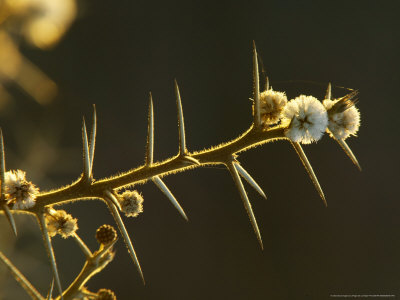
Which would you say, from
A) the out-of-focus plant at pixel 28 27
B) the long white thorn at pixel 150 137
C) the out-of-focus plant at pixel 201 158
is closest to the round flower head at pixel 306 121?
the out-of-focus plant at pixel 201 158

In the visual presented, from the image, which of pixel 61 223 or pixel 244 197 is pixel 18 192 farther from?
pixel 244 197

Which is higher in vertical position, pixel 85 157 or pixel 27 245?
pixel 85 157

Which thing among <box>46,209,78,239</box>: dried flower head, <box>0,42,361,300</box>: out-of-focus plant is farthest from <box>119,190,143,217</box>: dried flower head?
<box>46,209,78,239</box>: dried flower head

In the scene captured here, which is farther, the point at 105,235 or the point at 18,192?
the point at 105,235

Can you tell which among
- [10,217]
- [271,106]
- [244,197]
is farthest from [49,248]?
[271,106]

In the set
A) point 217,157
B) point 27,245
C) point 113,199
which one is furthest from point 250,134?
point 27,245

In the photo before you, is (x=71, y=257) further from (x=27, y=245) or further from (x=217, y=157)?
(x=217, y=157)

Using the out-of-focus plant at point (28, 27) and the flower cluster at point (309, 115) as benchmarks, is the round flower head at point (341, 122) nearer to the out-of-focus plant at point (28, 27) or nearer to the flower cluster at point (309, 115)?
the flower cluster at point (309, 115)
